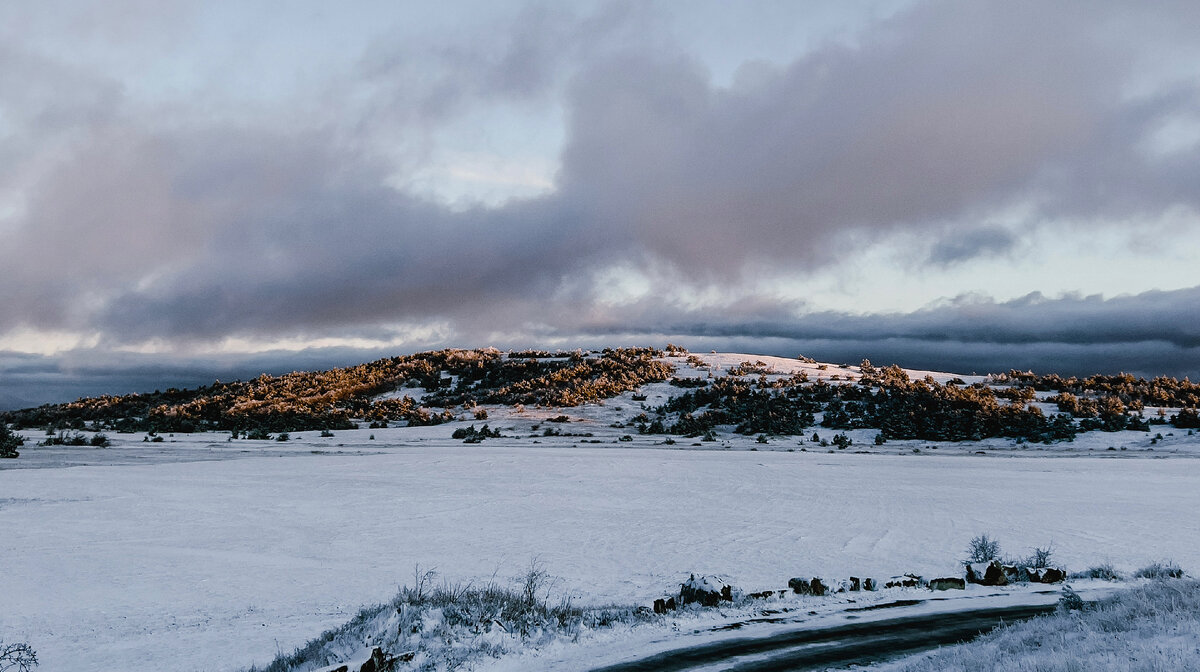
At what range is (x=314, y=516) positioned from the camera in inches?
572

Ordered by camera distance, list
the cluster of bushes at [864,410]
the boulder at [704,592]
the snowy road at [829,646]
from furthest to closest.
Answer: the cluster of bushes at [864,410]
the boulder at [704,592]
the snowy road at [829,646]

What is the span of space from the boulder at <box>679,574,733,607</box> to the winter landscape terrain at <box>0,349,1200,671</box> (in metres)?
0.18

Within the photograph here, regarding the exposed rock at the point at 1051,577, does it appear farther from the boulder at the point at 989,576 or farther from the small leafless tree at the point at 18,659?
the small leafless tree at the point at 18,659

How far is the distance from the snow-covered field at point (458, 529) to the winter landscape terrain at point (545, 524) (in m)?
0.06

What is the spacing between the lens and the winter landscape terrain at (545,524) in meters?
8.08

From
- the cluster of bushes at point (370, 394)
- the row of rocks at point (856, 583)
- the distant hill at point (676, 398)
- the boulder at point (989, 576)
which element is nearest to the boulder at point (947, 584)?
the row of rocks at point (856, 583)

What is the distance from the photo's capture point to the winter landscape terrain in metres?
8.08

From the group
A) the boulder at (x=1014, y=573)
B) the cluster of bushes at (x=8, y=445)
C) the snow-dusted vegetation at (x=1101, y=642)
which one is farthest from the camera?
the cluster of bushes at (x=8, y=445)

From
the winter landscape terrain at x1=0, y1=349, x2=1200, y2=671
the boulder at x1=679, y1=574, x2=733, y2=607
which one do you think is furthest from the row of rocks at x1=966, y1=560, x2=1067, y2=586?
the boulder at x1=679, y1=574, x2=733, y2=607

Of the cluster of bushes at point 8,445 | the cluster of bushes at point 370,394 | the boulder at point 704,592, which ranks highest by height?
the cluster of bushes at point 370,394

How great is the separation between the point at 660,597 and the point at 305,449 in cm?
2226

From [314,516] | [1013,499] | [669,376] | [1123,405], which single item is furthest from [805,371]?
[314,516]

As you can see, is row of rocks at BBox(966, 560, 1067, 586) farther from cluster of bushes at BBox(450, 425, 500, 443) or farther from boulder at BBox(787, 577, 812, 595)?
cluster of bushes at BBox(450, 425, 500, 443)

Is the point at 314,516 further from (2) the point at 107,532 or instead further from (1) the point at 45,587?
(1) the point at 45,587
